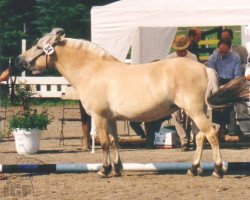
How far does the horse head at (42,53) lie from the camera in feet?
37.2

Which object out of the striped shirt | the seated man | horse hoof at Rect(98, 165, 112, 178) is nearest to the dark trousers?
the seated man

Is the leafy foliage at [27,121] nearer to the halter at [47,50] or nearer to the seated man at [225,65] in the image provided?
the halter at [47,50]

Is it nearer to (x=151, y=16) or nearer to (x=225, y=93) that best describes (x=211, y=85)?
(x=225, y=93)

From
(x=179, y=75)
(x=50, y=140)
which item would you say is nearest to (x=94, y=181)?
(x=179, y=75)

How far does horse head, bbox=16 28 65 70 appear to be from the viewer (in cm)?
1133

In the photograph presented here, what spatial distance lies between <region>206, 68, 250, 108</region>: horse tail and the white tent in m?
3.14

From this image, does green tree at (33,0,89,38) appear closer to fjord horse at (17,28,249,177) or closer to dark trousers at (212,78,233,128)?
dark trousers at (212,78,233,128)

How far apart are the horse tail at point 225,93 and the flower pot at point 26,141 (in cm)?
A: 417

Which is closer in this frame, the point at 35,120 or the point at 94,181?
the point at 94,181

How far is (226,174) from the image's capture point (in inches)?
430

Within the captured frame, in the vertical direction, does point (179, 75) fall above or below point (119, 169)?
above

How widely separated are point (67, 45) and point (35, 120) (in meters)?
2.86

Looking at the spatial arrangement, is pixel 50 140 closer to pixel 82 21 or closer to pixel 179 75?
pixel 179 75

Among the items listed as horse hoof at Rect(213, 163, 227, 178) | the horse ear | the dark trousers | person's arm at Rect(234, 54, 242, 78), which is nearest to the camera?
horse hoof at Rect(213, 163, 227, 178)
